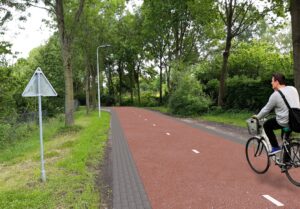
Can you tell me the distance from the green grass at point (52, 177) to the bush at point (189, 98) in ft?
52.2

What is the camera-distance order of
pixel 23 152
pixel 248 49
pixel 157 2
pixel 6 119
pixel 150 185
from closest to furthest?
pixel 150 185
pixel 23 152
pixel 6 119
pixel 157 2
pixel 248 49

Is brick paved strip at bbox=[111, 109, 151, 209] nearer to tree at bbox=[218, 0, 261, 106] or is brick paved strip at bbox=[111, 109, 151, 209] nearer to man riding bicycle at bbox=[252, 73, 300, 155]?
man riding bicycle at bbox=[252, 73, 300, 155]

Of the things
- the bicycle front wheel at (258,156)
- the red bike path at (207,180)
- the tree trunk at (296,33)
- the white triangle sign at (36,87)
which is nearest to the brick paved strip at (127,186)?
the red bike path at (207,180)

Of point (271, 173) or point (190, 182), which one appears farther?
point (271, 173)

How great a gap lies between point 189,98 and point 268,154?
21111 mm

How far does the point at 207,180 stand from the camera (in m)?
7.28

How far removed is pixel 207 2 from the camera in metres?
25.6

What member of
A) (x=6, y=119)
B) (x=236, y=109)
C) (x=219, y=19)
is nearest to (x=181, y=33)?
(x=219, y=19)

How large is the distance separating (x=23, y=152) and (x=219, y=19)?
67.6ft

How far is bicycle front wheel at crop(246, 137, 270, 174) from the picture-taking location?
7.62m

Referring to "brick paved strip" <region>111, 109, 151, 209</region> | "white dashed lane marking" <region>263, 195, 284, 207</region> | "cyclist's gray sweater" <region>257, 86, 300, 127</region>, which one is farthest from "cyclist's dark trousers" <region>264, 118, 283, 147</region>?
"brick paved strip" <region>111, 109, 151, 209</region>

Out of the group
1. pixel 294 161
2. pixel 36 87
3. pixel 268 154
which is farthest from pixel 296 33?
pixel 36 87

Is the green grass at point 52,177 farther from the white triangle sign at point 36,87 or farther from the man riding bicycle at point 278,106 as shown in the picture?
the man riding bicycle at point 278,106

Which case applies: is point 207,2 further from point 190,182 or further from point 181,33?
point 190,182
